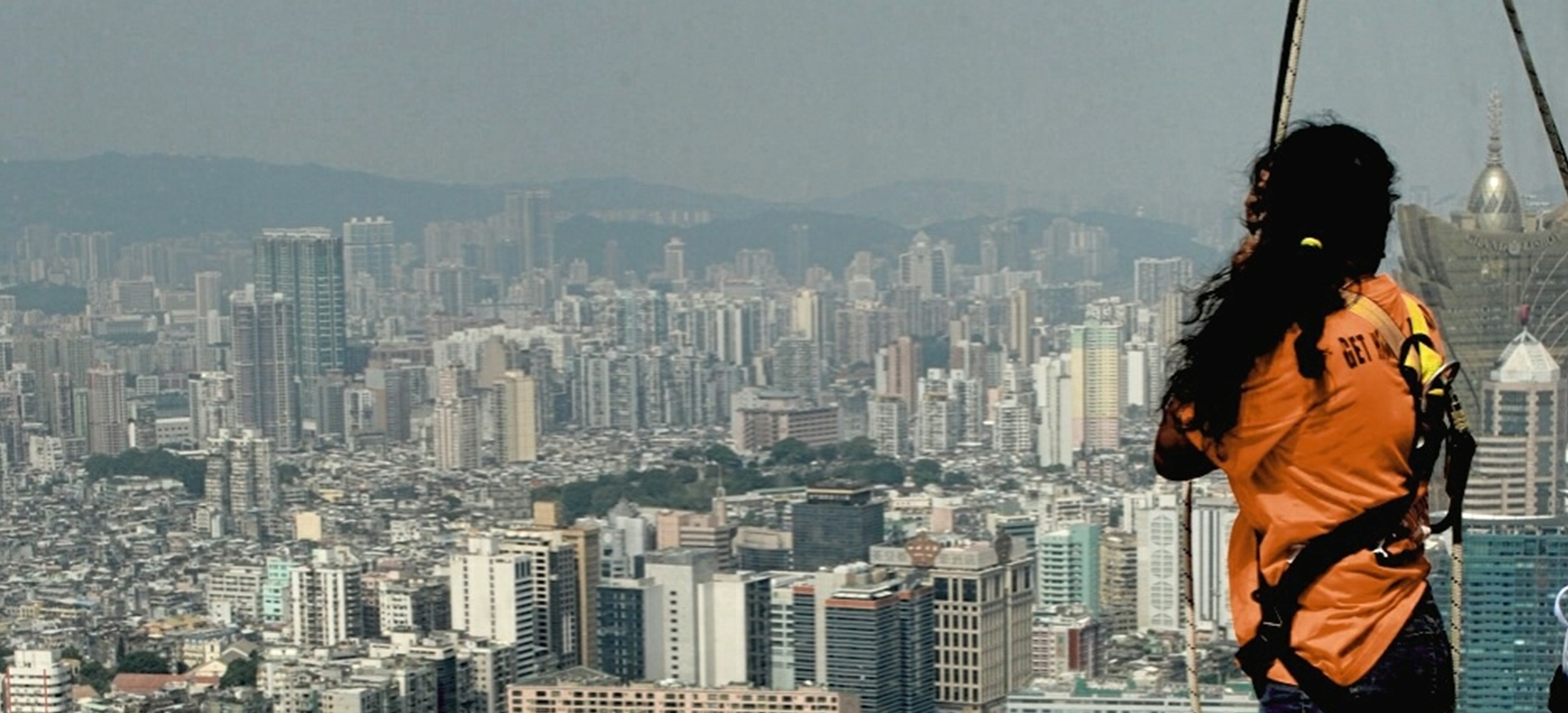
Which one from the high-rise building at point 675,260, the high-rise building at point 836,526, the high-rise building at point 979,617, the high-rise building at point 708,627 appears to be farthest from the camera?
the high-rise building at point 675,260

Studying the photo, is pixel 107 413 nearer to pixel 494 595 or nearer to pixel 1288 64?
pixel 494 595

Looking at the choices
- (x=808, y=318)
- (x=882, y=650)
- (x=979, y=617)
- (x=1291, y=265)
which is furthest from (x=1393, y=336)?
(x=808, y=318)

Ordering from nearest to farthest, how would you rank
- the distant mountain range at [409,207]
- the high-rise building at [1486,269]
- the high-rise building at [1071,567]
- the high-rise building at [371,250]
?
1. the high-rise building at [1486,269]
2. the high-rise building at [1071,567]
3. the distant mountain range at [409,207]
4. the high-rise building at [371,250]

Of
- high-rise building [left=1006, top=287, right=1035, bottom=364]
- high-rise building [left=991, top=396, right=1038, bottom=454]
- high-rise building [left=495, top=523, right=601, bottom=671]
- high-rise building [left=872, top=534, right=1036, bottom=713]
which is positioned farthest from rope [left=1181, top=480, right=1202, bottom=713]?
high-rise building [left=1006, top=287, right=1035, bottom=364]

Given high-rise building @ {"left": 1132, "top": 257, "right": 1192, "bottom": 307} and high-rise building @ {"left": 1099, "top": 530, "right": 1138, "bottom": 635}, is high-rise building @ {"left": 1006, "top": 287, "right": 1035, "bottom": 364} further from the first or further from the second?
high-rise building @ {"left": 1099, "top": 530, "right": 1138, "bottom": 635}

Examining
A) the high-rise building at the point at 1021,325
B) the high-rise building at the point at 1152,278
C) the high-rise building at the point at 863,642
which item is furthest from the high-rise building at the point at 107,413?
the high-rise building at the point at 863,642

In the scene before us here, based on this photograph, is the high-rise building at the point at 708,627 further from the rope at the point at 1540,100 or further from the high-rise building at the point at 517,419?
the rope at the point at 1540,100
